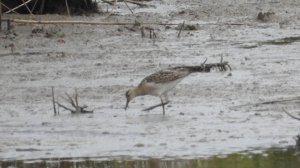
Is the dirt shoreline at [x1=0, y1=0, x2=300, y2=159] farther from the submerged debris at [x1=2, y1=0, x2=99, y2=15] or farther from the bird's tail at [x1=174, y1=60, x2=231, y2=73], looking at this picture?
the submerged debris at [x1=2, y1=0, x2=99, y2=15]

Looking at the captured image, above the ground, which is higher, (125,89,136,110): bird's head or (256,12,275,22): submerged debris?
(256,12,275,22): submerged debris

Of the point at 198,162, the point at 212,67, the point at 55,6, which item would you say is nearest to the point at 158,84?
the point at 212,67

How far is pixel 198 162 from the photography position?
8.79m

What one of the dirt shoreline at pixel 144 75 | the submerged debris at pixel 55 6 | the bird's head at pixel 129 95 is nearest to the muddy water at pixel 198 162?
the dirt shoreline at pixel 144 75

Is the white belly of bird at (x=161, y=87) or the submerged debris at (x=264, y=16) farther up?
the submerged debris at (x=264, y=16)

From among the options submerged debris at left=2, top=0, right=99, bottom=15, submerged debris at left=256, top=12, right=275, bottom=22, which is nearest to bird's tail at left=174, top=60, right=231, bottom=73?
submerged debris at left=256, top=12, right=275, bottom=22

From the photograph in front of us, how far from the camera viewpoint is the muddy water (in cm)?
869

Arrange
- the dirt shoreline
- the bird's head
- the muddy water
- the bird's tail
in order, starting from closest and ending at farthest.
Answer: the muddy water → the dirt shoreline → the bird's head → the bird's tail

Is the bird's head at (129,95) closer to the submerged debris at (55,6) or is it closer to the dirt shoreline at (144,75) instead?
the dirt shoreline at (144,75)

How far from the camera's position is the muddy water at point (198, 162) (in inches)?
342

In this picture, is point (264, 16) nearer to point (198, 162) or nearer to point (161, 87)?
point (161, 87)

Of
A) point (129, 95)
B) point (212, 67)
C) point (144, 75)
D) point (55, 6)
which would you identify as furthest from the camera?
point (55, 6)

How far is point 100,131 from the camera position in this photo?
10188 millimetres

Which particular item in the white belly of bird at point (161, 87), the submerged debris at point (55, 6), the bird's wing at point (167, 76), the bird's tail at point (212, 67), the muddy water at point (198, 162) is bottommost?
the muddy water at point (198, 162)
